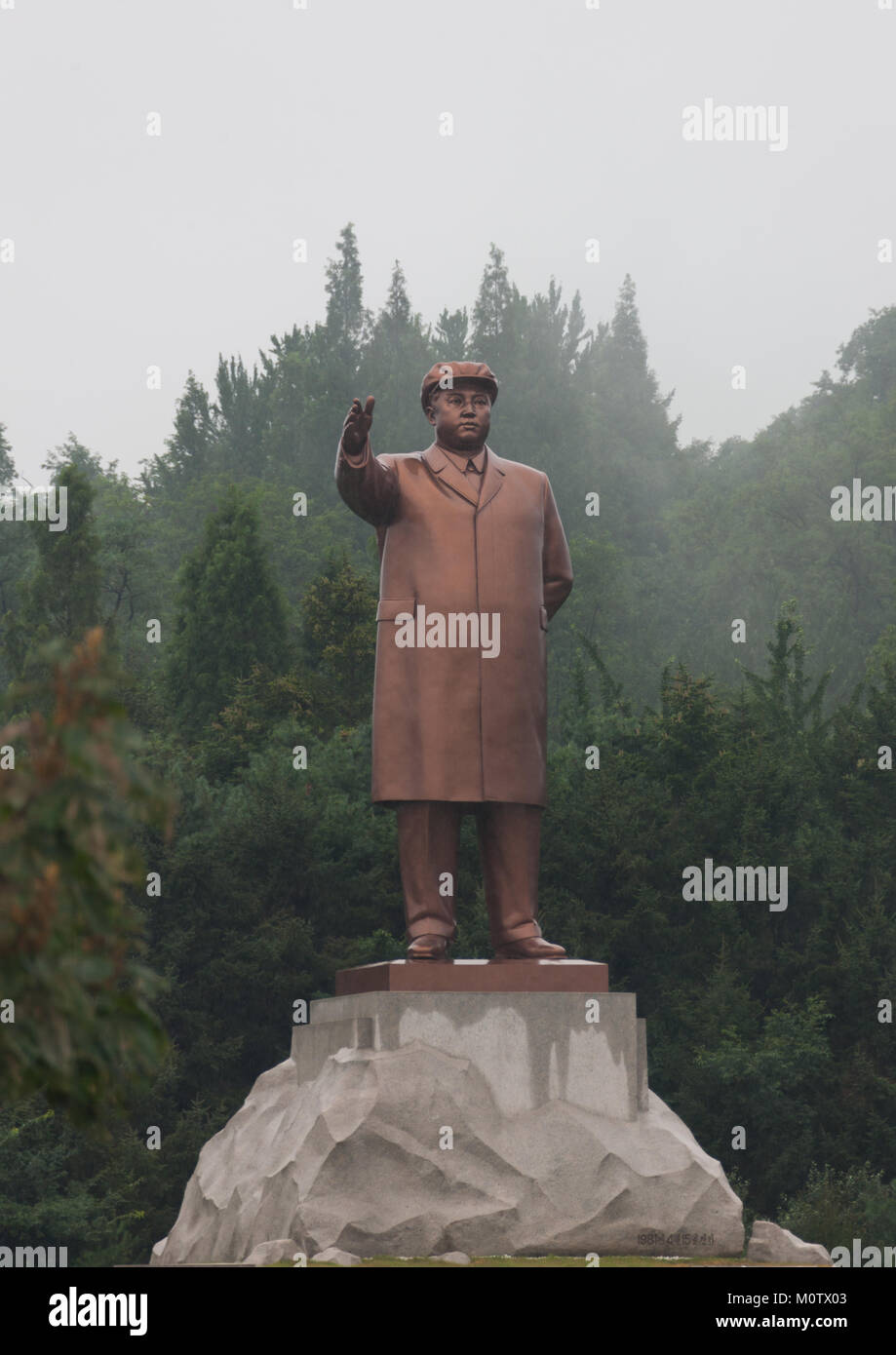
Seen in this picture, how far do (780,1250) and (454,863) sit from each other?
2.46 m

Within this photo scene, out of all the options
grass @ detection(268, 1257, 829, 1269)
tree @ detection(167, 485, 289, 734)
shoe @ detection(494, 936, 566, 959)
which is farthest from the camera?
tree @ detection(167, 485, 289, 734)

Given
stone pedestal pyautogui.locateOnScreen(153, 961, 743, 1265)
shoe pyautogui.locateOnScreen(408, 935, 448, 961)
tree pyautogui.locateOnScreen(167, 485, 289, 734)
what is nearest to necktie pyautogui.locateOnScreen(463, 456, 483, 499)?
shoe pyautogui.locateOnScreen(408, 935, 448, 961)

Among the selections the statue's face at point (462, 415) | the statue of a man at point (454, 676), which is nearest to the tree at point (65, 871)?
the statue of a man at point (454, 676)

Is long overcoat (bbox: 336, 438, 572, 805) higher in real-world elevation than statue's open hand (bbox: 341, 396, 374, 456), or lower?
lower

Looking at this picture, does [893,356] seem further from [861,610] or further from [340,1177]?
[340,1177]

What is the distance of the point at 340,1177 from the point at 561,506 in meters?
32.6

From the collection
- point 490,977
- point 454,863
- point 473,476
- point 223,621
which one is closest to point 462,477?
point 473,476

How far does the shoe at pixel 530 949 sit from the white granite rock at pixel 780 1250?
1.65 metres

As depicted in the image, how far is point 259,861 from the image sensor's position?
18.9 m

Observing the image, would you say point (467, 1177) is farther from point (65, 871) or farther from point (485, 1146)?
point (65, 871)

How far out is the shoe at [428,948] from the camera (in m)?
9.25

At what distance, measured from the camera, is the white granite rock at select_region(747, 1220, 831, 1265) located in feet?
28.8

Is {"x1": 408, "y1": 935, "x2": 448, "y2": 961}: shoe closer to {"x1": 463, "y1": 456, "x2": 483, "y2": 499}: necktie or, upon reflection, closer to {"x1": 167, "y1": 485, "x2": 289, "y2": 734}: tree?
{"x1": 463, "y1": 456, "x2": 483, "y2": 499}: necktie
